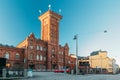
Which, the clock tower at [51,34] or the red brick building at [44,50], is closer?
the red brick building at [44,50]

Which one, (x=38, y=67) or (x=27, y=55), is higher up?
(x=27, y=55)

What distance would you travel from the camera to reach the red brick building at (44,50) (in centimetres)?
7225

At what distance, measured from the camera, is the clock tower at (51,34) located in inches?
3172

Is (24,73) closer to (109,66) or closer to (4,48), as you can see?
(4,48)

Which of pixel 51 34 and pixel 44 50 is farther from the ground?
pixel 51 34

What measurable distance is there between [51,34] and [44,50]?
283 inches

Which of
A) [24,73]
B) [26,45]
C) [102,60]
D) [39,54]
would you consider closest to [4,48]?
[26,45]

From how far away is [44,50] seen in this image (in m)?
80.5

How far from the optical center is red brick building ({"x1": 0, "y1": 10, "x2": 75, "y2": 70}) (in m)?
72.2

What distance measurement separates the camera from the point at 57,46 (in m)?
84.1

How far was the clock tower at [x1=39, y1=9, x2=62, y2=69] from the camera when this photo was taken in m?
80.6

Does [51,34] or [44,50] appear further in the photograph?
[51,34]

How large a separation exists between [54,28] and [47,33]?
154 inches

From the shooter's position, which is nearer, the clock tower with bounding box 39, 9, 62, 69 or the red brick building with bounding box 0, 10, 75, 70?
the red brick building with bounding box 0, 10, 75, 70
